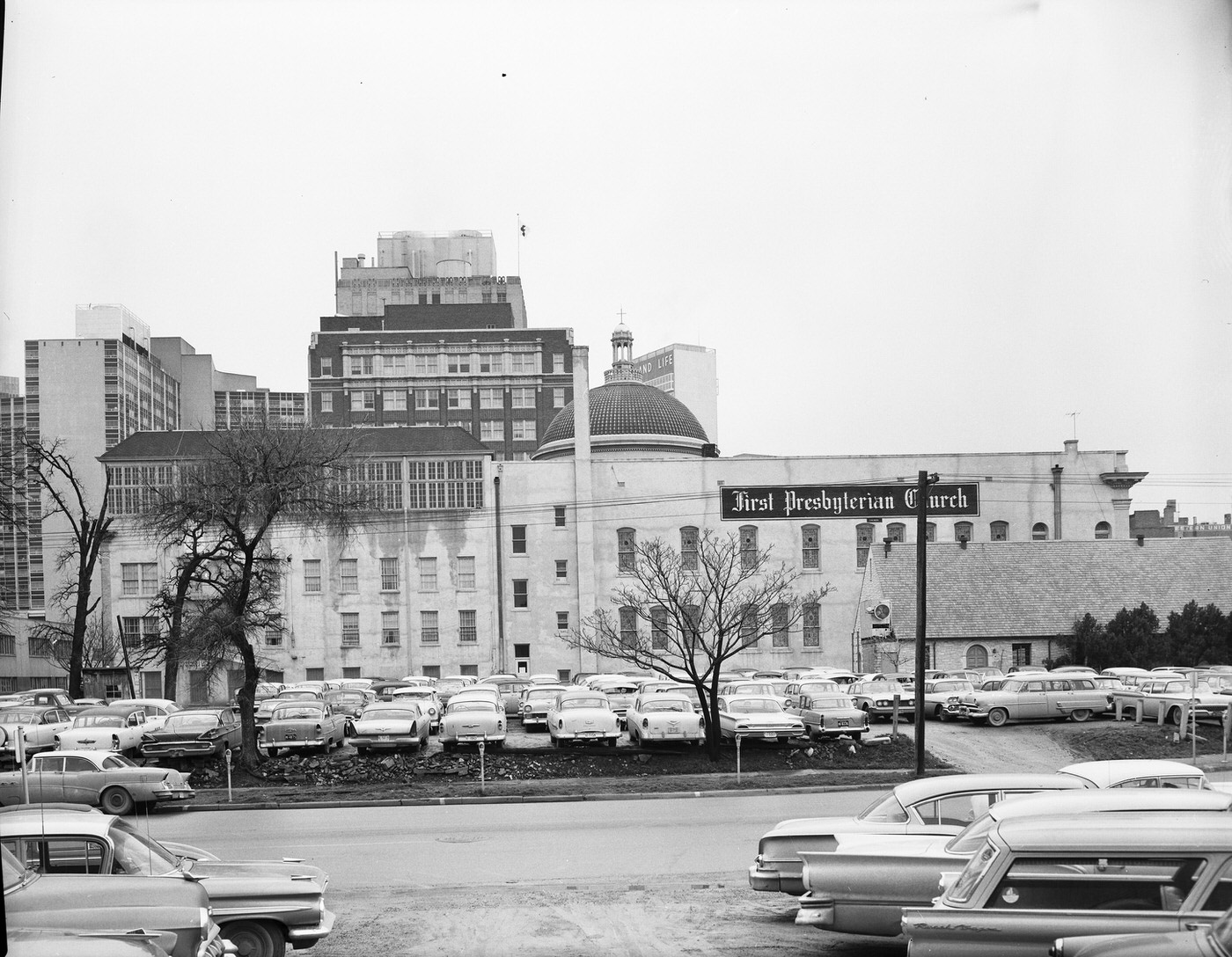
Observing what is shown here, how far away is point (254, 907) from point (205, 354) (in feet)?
176

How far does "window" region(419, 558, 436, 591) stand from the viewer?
53.8 m

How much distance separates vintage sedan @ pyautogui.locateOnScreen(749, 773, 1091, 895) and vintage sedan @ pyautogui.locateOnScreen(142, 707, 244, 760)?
53.5 ft

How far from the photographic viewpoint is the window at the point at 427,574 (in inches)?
2117

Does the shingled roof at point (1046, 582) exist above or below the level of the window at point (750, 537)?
below

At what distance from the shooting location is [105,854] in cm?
872

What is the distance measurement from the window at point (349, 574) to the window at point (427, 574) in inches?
112

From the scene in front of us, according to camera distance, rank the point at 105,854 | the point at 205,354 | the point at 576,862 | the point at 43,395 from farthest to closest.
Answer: the point at 205,354 < the point at 43,395 < the point at 576,862 < the point at 105,854

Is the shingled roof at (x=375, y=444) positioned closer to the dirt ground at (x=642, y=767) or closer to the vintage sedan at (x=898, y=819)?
the dirt ground at (x=642, y=767)

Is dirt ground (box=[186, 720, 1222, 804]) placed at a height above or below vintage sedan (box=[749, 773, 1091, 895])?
below

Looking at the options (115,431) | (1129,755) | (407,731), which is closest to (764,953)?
(407,731)

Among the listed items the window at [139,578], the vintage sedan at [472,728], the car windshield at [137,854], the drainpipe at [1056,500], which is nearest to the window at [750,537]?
the drainpipe at [1056,500]

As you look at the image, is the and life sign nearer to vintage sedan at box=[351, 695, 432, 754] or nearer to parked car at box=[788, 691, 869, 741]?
parked car at box=[788, 691, 869, 741]

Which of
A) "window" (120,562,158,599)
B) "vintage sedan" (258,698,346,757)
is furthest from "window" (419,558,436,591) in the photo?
"vintage sedan" (258,698,346,757)

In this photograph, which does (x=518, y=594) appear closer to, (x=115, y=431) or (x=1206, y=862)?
(x=115, y=431)
